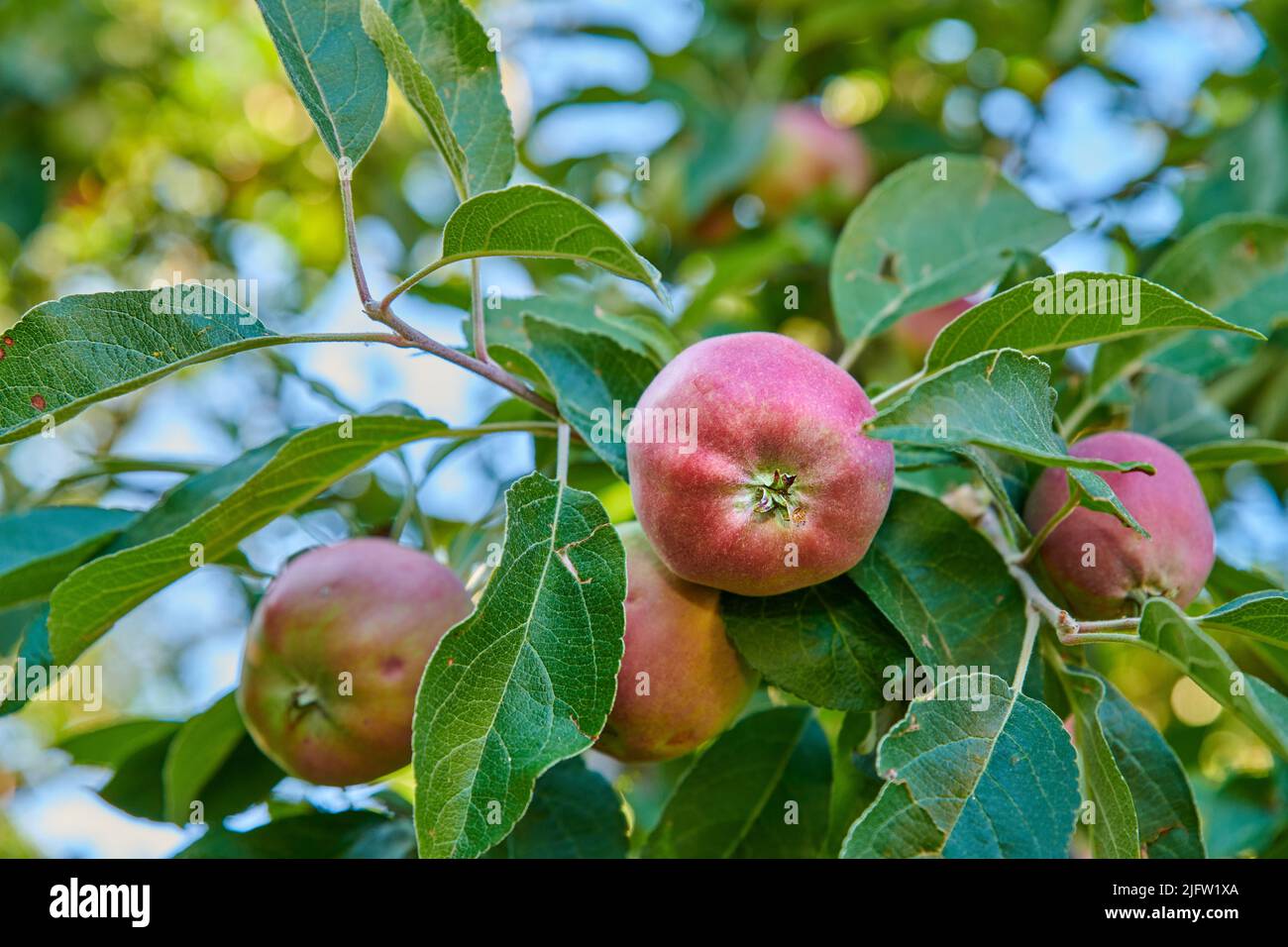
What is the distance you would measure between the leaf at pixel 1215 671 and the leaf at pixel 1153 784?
22 centimetres

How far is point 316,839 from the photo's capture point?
4.58ft

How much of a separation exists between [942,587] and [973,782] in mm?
200

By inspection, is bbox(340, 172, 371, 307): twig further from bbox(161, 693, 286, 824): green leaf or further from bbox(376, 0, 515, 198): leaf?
bbox(161, 693, 286, 824): green leaf

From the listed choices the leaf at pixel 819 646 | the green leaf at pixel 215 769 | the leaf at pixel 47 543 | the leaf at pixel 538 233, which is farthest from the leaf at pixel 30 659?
the leaf at pixel 819 646

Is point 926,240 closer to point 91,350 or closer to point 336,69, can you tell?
point 336,69

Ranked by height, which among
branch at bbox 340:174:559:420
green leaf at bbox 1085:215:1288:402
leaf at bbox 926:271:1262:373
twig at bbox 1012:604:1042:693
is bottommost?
twig at bbox 1012:604:1042:693

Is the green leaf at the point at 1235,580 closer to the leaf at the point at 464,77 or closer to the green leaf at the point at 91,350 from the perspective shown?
the leaf at the point at 464,77

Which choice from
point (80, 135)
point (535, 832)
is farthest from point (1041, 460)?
point (80, 135)

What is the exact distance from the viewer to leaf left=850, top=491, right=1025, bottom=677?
107cm

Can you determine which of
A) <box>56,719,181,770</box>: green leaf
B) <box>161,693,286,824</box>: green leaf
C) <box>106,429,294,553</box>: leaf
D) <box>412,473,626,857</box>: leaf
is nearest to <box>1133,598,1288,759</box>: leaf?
<box>412,473,626,857</box>: leaf

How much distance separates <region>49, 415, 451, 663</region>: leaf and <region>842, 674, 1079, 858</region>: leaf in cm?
55

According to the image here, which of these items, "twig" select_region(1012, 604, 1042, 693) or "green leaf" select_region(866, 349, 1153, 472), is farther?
"twig" select_region(1012, 604, 1042, 693)

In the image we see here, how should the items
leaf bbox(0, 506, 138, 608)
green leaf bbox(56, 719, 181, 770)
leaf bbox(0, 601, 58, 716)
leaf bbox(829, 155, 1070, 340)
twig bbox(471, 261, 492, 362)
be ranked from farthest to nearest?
green leaf bbox(56, 719, 181, 770) < leaf bbox(829, 155, 1070, 340) < leaf bbox(0, 506, 138, 608) < leaf bbox(0, 601, 58, 716) < twig bbox(471, 261, 492, 362)

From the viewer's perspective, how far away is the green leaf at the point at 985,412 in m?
0.84
